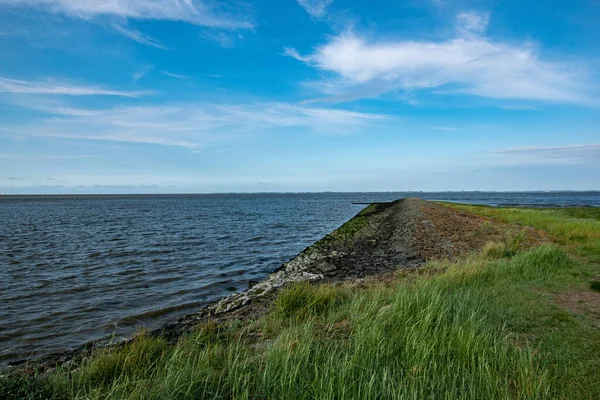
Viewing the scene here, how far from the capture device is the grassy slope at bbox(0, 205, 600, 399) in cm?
422

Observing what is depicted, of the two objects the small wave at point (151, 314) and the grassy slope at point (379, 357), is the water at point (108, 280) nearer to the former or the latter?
the small wave at point (151, 314)

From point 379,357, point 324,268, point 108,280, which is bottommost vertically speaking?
point 108,280

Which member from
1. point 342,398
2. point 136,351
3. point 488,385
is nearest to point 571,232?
point 488,385

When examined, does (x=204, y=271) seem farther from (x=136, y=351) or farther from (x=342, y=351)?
(x=342, y=351)

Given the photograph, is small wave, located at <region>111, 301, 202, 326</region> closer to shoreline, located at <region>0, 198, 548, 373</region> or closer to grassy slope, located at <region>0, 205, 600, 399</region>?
shoreline, located at <region>0, 198, 548, 373</region>

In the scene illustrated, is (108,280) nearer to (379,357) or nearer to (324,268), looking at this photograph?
(324,268)

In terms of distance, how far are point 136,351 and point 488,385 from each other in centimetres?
506

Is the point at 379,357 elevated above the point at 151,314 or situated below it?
above

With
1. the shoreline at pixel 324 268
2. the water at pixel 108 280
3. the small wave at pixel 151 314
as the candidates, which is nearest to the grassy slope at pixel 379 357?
the shoreline at pixel 324 268

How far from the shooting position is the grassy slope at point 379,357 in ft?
13.8

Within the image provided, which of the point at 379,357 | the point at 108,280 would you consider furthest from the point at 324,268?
the point at 379,357

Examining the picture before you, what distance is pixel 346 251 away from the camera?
2023cm

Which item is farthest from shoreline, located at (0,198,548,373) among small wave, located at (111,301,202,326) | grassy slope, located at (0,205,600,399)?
grassy slope, located at (0,205,600,399)

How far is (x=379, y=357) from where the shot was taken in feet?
16.0
